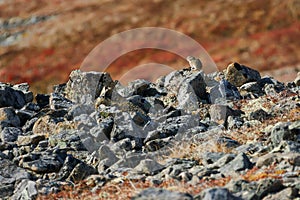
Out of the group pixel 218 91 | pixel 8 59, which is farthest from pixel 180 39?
pixel 218 91

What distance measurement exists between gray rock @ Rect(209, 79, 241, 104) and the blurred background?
1610 inches

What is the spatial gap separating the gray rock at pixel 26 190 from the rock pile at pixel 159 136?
0.03 metres

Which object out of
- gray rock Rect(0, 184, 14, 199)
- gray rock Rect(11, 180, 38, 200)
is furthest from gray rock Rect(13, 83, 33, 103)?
gray rock Rect(11, 180, 38, 200)

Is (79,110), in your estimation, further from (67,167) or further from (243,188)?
(243,188)

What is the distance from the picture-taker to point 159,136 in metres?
17.8

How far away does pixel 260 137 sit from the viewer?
16172mm

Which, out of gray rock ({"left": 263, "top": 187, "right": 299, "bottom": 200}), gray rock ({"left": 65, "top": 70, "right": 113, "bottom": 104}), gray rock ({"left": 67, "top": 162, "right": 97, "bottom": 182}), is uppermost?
gray rock ({"left": 65, "top": 70, "right": 113, "bottom": 104})

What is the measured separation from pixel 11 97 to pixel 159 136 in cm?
653

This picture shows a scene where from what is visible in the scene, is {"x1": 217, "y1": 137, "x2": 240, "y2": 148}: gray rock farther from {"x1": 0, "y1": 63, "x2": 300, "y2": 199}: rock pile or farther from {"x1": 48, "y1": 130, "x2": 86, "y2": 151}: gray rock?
{"x1": 48, "y1": 130, "x2": 86, "y2": 151}: gray rock

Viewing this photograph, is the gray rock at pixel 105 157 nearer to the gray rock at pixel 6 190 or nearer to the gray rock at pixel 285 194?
the gray rock at pixel 6 190

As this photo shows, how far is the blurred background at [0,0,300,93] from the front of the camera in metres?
75.3

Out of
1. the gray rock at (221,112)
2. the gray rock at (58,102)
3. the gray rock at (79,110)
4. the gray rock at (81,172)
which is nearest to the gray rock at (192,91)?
the gray rock at (221,112)

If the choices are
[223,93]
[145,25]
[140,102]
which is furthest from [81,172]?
[145,25]

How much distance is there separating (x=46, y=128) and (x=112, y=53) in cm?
6805
